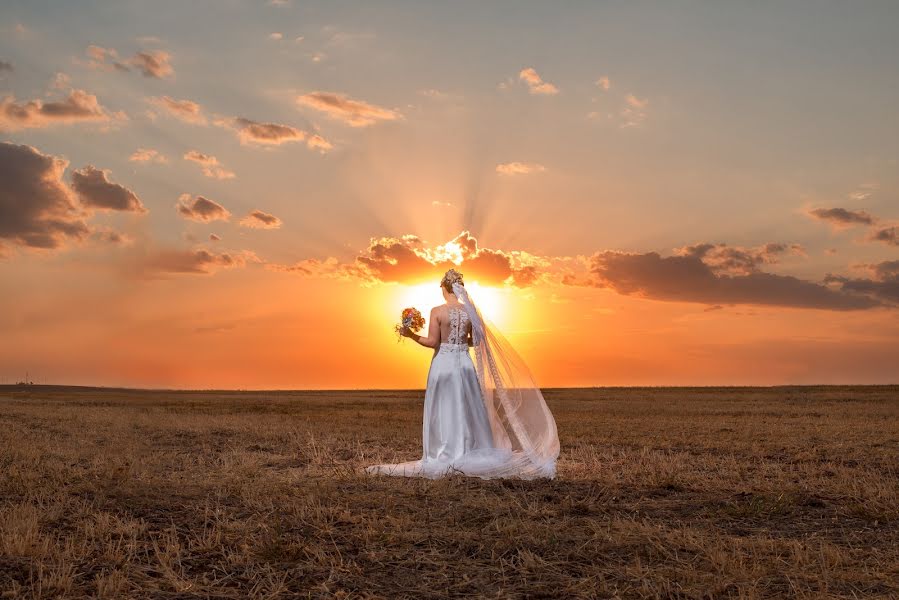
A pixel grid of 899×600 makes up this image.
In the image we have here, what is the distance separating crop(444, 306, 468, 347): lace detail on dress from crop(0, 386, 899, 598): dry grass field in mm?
2903

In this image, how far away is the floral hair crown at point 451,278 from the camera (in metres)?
14.7

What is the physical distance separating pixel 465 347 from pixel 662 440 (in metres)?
9.75

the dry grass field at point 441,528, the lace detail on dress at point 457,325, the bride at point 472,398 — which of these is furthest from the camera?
the lace detail on dress at point 457,325

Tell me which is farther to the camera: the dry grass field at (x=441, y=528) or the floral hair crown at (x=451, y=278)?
the floral hair crown at (x=451, y=278)

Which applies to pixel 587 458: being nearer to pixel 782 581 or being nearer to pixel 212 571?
pixel 782 581

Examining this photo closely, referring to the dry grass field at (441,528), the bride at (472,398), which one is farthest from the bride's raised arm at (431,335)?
the dry grass field at (441,528)

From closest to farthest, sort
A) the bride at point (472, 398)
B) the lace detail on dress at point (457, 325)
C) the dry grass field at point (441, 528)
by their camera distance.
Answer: the dry grass field at point (441, 528) → the bride at point (472, 398) → the lace detail on dress at point (457, 325)

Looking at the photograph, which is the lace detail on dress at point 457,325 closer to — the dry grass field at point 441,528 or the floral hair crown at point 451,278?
the floral hair crown at point 451,278

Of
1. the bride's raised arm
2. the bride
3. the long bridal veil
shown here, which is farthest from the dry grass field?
the bride's raised arm

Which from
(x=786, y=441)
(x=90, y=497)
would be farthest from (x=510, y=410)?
(x=786, y=441)

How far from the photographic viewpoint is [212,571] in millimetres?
7871

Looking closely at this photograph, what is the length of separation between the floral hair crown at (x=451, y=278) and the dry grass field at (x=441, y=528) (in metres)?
3.74

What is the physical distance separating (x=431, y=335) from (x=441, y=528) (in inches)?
224

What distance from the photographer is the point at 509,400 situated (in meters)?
14.6
